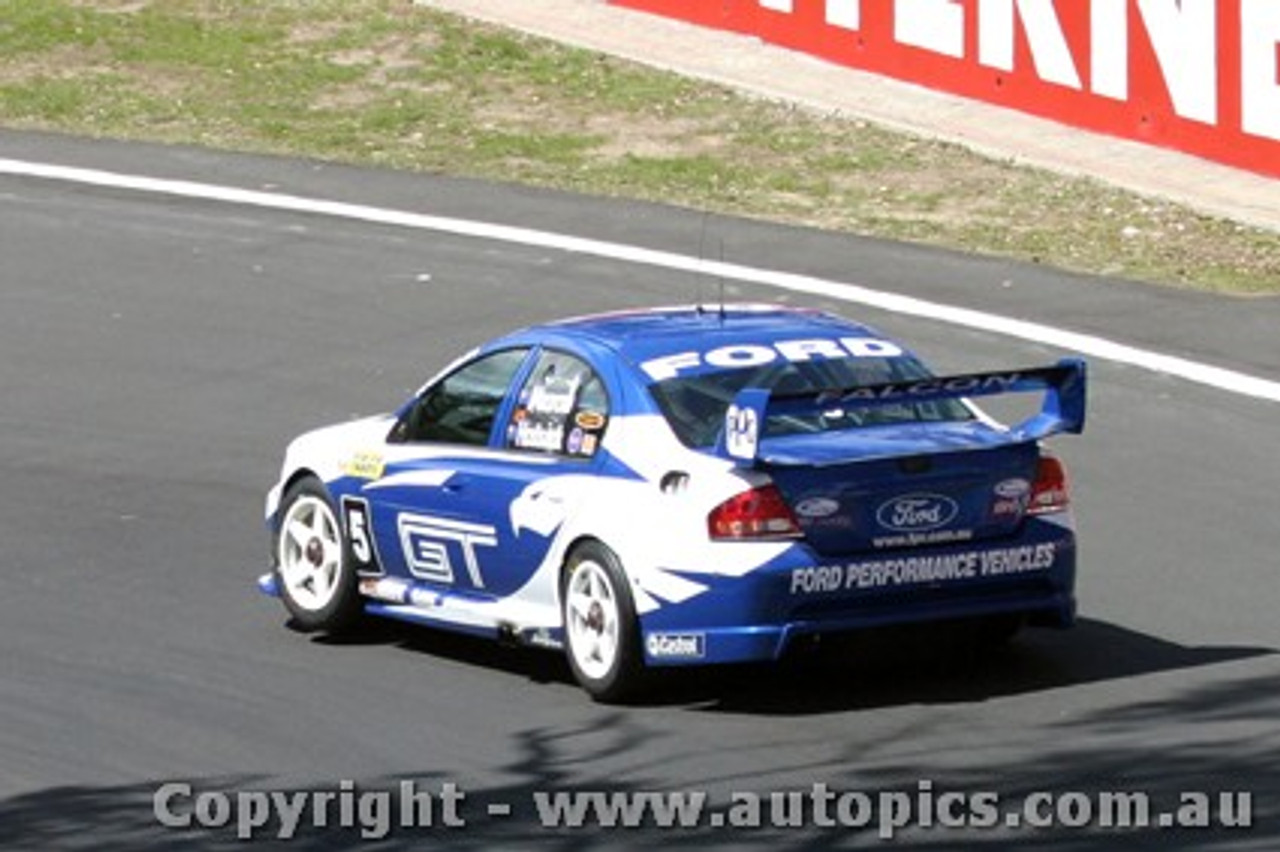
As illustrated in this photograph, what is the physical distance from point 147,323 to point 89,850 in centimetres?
1113

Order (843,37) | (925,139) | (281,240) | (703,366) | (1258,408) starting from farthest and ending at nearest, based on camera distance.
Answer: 1. (843,37)
2. (925,139)
3. (281,240)
4. (1258,408)
5. (703,366)

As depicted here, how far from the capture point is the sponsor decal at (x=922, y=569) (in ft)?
42.4

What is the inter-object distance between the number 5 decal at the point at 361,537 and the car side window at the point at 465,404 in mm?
351

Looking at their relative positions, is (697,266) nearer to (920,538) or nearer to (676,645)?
(920,538)

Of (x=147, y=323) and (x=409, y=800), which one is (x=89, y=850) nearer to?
(x=409, y=800)

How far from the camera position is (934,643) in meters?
14.0

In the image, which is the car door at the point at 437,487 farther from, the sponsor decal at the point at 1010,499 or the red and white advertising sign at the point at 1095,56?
the red and white advertising sign at the point at 1095,56

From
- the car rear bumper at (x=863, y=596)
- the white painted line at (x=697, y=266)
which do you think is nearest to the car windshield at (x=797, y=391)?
the car rear bumper at (x=863, y=596)

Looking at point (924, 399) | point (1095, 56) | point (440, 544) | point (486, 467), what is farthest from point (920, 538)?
point (1095, 56)

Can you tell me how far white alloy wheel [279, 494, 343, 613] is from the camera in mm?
15023

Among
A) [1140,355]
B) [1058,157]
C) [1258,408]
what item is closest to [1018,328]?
[1140,355]

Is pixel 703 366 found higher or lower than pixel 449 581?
higher

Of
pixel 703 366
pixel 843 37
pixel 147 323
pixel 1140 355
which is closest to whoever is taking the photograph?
pixel 703 366

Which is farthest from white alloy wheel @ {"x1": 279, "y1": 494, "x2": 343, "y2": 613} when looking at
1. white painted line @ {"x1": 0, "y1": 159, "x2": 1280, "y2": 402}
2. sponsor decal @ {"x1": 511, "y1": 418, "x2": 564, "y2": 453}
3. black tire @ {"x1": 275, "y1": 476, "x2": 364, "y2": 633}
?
white painted line @ {"x1": 0, "y1": 159, "x2": 1280, "y2": 402}
